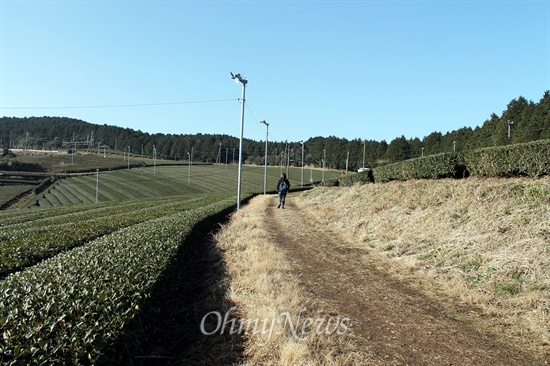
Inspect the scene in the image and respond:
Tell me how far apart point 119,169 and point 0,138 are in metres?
98.3

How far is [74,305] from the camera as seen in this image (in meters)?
3.42

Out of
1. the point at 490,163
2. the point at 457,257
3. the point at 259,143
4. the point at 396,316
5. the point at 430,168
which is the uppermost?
the point at 259,143

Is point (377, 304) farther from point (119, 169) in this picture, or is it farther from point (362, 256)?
point (119, 169)

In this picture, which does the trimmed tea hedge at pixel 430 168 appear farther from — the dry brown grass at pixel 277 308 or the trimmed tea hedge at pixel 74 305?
the trimmed tea hedge at pixel 74 305

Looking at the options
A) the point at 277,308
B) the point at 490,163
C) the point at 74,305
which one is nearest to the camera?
the point at 74,305

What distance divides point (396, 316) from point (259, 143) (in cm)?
15080

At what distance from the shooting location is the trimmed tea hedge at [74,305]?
8.91 feet

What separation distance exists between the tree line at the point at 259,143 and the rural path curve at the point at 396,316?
164ft

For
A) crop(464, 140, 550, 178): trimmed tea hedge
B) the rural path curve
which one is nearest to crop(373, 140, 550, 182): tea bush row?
crop(464, 140, 550, 178): trimmed tea hedge

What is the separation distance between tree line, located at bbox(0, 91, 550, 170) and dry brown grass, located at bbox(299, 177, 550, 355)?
4553 cm

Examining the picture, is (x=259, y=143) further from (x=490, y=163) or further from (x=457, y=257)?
(x=457, y=257)

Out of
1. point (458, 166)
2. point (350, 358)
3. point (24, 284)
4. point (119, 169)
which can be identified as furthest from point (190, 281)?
point (119, 169)

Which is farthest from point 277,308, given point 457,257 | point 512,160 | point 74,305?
point 512,160

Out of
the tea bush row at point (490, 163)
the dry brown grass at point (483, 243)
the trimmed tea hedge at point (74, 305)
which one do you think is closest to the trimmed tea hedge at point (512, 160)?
the tea bush row at point (490, 163)
